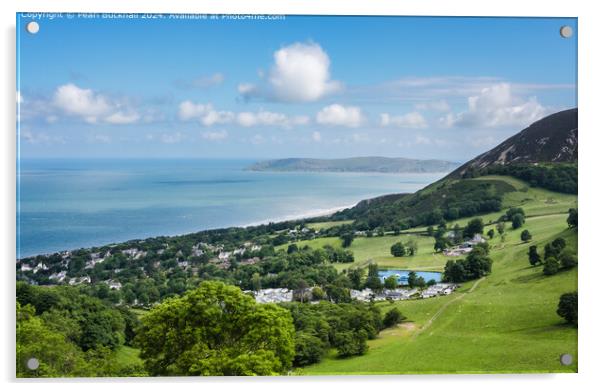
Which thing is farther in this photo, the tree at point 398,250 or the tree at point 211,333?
the tree at point 398,250

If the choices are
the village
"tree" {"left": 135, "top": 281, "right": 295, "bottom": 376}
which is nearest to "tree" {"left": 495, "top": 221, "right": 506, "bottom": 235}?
the village

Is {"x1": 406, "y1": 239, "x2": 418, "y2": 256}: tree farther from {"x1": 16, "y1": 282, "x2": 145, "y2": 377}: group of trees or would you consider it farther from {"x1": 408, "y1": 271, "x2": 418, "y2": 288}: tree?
{"x1": 16, "y1": 282, "x2": 145, "y2": 377}: group of trees

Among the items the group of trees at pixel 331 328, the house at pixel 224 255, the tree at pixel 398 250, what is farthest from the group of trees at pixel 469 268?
the house at pixel 224 255

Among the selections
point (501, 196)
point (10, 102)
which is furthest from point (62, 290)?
point (501, 196)

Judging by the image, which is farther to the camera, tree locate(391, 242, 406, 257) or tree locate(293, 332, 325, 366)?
tree locate(391, 242, 406, 257)

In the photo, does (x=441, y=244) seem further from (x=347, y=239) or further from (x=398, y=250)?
(x=347, y=239)

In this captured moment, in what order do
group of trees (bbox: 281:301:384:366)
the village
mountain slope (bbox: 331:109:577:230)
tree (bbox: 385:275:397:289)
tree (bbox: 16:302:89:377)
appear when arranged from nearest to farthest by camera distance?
tree (bbox: 16:302:89:377) < group of trees (bbox: 281:301:384:366) < the village < mountain slope (bbox: 331:109:577:230) < tree (bbox: 385:275:397:289)

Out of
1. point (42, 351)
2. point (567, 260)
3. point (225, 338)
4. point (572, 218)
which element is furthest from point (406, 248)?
point (42, 351)

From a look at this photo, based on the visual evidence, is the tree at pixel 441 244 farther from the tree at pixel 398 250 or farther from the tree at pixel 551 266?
the tree at pixel 551 266
